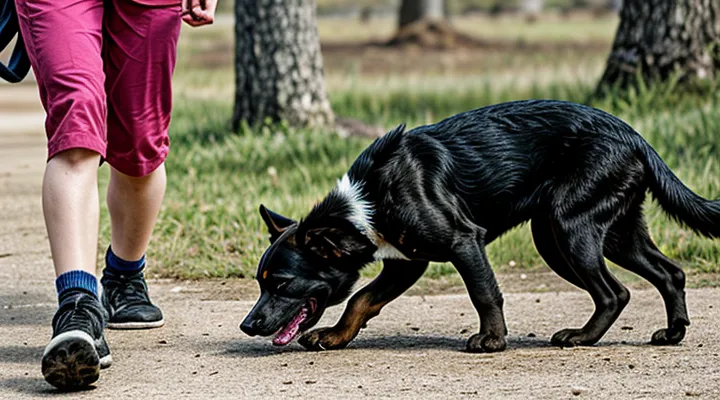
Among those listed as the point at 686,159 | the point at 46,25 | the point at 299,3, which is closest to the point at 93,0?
the point at 46,25

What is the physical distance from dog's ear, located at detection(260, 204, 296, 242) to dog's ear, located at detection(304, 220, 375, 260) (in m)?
0.22

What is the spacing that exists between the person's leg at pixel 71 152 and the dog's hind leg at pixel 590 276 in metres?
1.71

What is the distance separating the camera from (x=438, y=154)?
4.75 meters

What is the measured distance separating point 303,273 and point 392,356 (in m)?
0.45

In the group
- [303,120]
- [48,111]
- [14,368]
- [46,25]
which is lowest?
[303,120]

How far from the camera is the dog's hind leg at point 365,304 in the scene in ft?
15.8

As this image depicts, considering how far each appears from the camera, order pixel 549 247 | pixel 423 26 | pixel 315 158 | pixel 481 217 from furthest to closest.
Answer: pixel 423 26 < pixel 315 158 < pixel 549 247 < pixel 481 217

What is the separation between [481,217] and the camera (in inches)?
190

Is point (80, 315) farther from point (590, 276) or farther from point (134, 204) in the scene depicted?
point (590, 276)

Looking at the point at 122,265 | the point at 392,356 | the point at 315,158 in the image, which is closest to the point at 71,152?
the point at 122,265

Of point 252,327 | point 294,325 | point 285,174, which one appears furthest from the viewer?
point 285,174

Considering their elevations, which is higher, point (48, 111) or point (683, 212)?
point (48, 111)

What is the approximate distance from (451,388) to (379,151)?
3.38 feet

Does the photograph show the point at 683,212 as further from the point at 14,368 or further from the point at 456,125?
the point at 14,368
